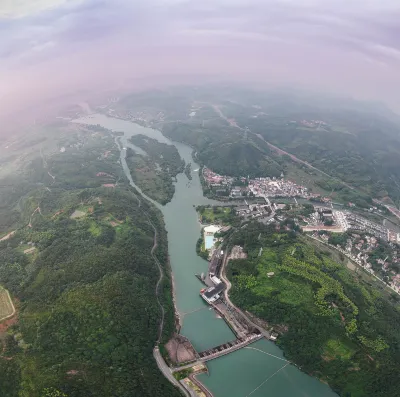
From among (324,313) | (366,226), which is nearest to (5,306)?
(324,313)

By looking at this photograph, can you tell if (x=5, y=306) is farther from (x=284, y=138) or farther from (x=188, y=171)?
(x=284, y=138)

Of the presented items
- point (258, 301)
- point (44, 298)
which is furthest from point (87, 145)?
point (258, 301)

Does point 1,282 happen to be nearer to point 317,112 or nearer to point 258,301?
point 258,301

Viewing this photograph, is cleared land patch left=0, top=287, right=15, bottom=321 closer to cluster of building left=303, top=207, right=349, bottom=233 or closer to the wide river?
the wide river

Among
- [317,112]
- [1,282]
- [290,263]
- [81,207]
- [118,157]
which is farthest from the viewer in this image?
[317,112]

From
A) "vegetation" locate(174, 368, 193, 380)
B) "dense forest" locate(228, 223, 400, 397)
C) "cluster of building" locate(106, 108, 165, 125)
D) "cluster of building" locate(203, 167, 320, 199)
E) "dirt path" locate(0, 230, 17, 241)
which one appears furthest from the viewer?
"cluster of building" locate(106, 108, 165, 125)

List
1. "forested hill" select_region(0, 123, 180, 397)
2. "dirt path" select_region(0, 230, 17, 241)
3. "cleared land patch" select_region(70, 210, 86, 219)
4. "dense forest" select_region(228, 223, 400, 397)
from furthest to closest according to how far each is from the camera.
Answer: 1. "cleared land patch" select_region(70, 210, 86, 219)
2. "dirt path" select_region(0, 230, 17, 241)
3. "dense forest" select_region(228, 223, 400, 397)
4. "forested hill" select_region(0, 123, 180, 397)

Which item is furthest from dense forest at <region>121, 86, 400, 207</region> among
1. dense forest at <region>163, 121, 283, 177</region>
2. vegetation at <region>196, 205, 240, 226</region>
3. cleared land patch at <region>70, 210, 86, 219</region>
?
cleared land patch at <region>70, 210, 86, 219</region>
